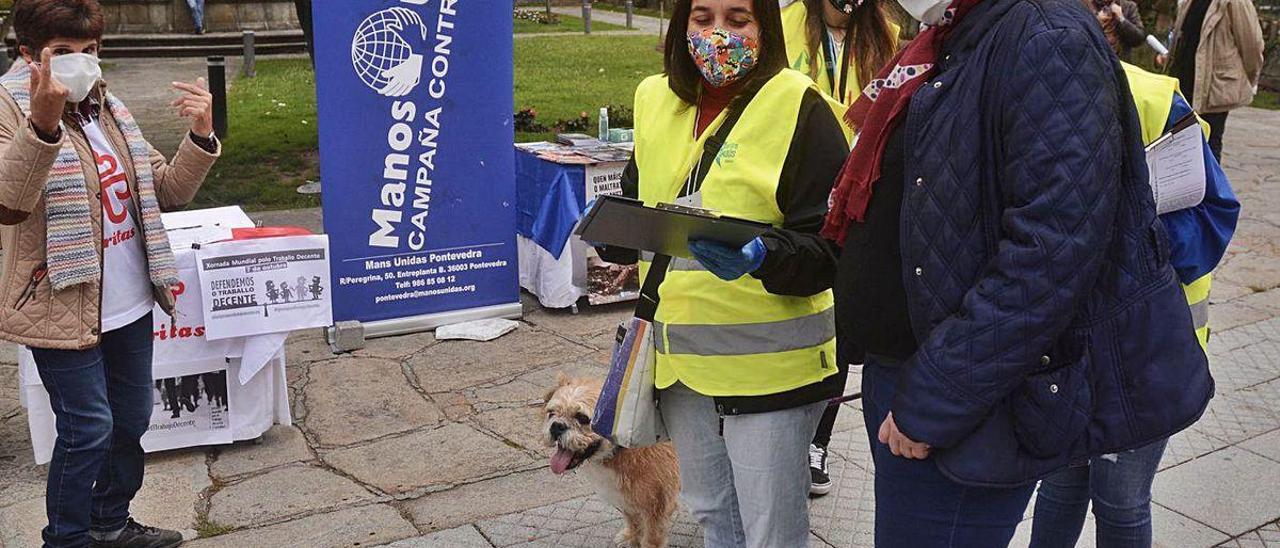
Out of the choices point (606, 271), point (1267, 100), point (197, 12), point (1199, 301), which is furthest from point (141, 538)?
point (197, 12)

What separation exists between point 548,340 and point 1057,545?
3.55 meters

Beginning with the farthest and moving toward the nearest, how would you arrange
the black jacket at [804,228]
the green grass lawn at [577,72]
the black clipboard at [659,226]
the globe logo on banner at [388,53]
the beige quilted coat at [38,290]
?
the green grass lawn at [577,72] → the globe logo on banner at [388,53] → the beige quilted coat at [38,290] → the black jacket at [804,228] → the black clipboard at [659,226]

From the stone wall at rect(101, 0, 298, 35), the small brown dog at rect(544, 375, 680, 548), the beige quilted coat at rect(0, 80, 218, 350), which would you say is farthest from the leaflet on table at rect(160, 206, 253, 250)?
the stone wall at rect(101, 0, 298, 35)

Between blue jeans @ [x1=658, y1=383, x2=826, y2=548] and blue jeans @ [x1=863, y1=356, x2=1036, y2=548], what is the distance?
0.44 metres

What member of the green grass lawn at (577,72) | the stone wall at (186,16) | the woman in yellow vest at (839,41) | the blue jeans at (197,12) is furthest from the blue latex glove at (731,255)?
the stone wall at (186,16)

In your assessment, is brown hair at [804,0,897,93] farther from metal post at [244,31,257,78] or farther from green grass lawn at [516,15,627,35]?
green grass lawn at [516,15,627,35]

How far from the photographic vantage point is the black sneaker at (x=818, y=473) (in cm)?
430

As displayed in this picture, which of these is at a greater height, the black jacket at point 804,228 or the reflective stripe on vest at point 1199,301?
the black jacket at point 804,228

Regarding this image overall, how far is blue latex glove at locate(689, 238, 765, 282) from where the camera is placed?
2391 millimetres

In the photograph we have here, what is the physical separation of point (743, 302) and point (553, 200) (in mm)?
4031

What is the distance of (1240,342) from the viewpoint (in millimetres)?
6168

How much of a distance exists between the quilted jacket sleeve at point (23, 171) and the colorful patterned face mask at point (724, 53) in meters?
1.73

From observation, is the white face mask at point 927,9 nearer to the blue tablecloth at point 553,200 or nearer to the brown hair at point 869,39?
the brown hair at point 869,39

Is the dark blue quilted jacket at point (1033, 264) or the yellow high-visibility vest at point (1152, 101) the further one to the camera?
the yellow high-visibility vest at point (1152, 101)
